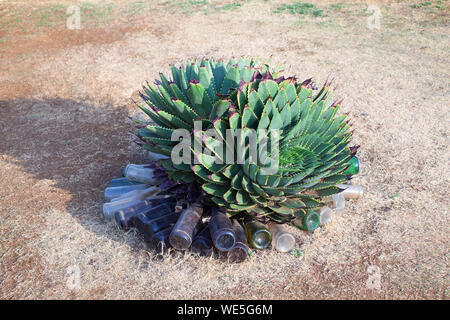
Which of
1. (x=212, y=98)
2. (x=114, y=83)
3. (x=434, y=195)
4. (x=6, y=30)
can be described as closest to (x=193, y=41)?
(x=114, y=83)

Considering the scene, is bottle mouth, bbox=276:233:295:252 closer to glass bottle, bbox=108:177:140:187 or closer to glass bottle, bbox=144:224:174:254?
glass bottle, bbox=144:224:174:254

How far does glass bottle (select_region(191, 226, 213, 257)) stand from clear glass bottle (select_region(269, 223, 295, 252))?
1.76 feet

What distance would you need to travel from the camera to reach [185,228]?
2943mm

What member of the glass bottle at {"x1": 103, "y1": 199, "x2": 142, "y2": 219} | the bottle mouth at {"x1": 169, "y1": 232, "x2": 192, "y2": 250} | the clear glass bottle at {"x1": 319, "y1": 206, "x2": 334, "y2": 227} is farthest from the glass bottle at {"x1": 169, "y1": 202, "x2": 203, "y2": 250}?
the clear glass bottle at {"x1": 319, "y1": 206, "x2": 334, "y2": 227}

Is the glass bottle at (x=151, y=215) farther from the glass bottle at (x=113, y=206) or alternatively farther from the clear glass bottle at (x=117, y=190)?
the clear glass bottle at (x=117, y=190)

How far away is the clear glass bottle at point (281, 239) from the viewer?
314 centimetres

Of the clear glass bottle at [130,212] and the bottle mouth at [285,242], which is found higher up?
the bottle mouth at [285,242]

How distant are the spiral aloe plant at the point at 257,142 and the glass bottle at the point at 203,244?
10.7 inches

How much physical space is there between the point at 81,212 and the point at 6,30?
7.25m

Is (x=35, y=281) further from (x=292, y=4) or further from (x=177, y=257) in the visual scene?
(x=292, y=4)

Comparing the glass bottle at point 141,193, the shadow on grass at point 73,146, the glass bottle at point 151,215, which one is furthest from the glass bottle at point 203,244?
the shadow on grass at point 73,146

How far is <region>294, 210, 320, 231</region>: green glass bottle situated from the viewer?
3166 millimetres

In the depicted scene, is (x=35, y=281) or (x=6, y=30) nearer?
(x=35, y=281)

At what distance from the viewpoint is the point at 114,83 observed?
640 centimetres
